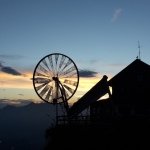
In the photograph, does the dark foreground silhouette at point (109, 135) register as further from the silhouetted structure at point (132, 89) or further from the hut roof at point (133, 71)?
the hut roof at point (133, 71)

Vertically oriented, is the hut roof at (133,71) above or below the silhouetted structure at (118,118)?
above

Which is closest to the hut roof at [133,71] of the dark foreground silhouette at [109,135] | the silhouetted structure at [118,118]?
the silhouetted structure at [118,118]

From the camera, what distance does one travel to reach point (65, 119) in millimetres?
40469

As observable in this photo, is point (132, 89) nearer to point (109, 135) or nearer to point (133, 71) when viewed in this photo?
point (133, 71)

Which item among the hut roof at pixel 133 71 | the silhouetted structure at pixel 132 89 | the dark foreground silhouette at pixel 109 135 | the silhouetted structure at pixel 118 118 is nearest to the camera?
the dark foreground silhouette at pixel 109 135

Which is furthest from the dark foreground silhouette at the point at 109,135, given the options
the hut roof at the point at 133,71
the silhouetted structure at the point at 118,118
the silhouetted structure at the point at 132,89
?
the hut roof at the point at 133,71

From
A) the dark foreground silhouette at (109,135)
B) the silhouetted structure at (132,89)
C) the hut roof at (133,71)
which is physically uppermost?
the hut roof at (133,71)

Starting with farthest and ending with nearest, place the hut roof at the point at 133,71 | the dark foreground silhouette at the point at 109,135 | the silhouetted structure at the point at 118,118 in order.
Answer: the hut roof at the point at 133,71, the silhouetted structure at the point at 118,118, the dark foreground silhouette at the point at 109,135

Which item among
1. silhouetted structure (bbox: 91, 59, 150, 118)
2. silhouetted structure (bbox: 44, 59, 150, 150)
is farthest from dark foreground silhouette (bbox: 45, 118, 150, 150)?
silhouetted structure (bbox: 91, 59, 150, 118)

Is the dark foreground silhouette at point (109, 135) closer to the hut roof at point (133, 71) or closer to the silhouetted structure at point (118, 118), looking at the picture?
the silhouetted structure at point (118, 118)

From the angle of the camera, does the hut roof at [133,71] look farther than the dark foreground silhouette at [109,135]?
Yes

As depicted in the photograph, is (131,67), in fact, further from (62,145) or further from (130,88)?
(62,145)

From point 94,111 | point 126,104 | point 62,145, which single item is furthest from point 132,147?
point 94,111

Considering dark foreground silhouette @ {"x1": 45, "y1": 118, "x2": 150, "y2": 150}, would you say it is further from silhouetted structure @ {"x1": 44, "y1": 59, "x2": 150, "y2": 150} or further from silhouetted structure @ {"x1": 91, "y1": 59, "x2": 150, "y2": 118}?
silhouetted structure @ {"x1": 91, "y1": 59, "x2": 150, "y2": 118}
